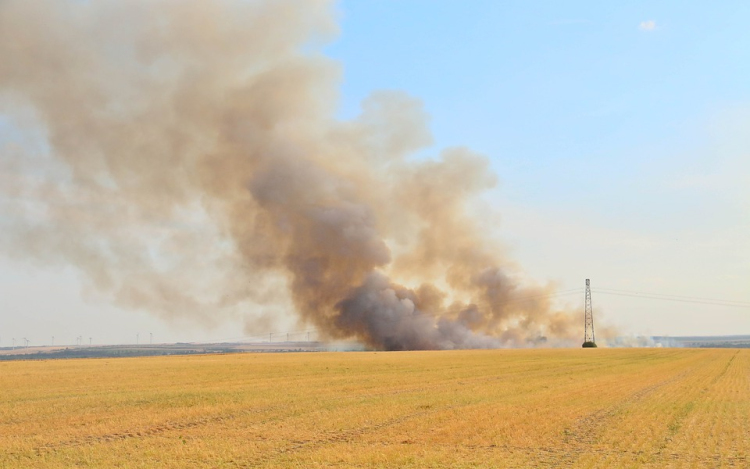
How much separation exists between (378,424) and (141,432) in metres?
7.95

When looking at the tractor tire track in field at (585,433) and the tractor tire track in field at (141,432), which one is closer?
the tractor tire track in field at (585,433)

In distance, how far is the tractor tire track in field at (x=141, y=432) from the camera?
2006cm

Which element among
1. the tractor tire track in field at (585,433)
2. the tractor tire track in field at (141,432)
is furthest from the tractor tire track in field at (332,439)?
the tractor tire track in field at (585,433)

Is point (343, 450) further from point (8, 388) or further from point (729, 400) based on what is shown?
point (8, 388)

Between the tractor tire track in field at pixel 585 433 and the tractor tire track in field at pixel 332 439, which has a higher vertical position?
the tractor tire track in field at pixel 585 433

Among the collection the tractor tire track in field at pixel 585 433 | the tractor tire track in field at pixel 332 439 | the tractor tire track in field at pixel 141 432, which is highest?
the tractor tire track in field at pixel 585 433

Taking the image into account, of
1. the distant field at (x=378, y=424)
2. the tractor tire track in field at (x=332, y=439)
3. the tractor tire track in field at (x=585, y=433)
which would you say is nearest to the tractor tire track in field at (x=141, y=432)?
the distant field at (x=378, y=424)

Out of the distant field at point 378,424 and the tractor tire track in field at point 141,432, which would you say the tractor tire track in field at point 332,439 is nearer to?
the distant field at point 378,424

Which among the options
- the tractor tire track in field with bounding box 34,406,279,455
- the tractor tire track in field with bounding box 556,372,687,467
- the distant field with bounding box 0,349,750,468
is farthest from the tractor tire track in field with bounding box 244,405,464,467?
the tractor tire track in field with bounding box 556,372,687,467

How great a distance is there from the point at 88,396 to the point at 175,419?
10.9 m

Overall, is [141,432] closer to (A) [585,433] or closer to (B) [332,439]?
(B) [332,439]

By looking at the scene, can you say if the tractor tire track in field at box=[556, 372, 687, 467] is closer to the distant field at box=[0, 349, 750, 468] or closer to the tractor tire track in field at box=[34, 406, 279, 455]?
the distant field at box=[0, 349, 750, 468]

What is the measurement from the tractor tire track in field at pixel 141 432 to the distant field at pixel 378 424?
2.6 inches

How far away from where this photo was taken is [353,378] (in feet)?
146
